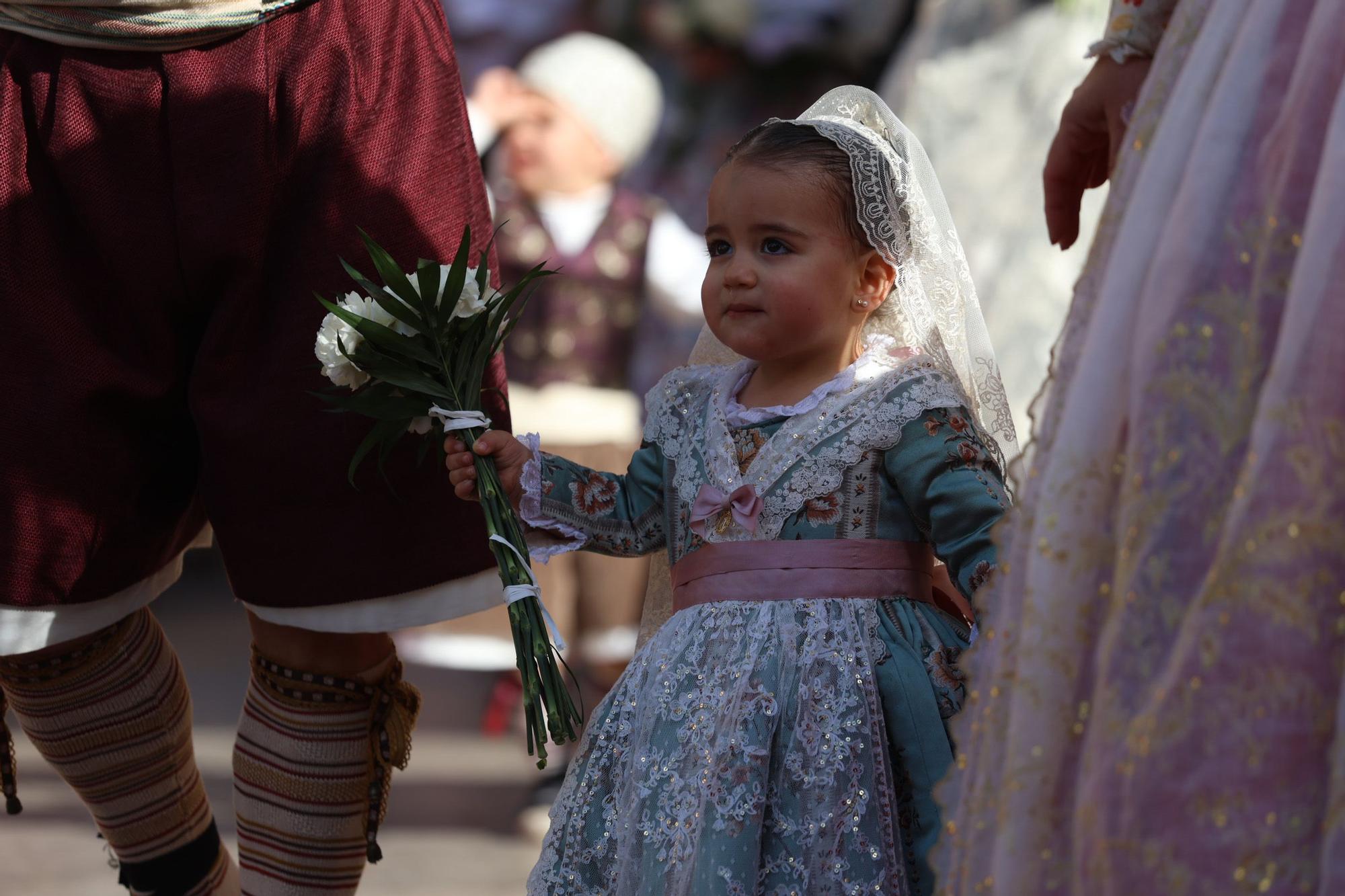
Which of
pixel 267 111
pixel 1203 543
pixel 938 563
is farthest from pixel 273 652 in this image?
pixel 1203 543

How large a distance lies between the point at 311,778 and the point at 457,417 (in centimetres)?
55

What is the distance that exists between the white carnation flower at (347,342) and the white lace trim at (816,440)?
1.46ft

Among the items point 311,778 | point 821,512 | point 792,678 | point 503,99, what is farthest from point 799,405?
point 503,99

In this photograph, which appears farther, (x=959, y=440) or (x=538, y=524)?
(x=538, y=524)

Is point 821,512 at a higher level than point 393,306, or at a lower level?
lower

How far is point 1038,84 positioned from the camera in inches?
178

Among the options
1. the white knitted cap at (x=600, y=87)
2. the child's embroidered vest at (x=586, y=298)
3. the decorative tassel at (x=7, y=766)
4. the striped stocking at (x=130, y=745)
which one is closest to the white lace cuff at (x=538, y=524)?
the striped stocking at (x=130, y=745)

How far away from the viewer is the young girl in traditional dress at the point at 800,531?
5.72 ft

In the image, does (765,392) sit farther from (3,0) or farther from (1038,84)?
(1038,84)

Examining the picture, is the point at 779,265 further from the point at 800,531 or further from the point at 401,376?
the point at 401,376

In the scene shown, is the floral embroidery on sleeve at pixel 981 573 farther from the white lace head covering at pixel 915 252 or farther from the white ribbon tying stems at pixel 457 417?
the white ribbon tying stems at pixel 457 417

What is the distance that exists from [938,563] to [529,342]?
7.64 feet

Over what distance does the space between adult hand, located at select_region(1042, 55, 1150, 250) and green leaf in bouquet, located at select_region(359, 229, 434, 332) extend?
29.7 inches

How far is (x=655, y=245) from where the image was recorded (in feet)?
13.5
